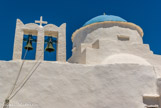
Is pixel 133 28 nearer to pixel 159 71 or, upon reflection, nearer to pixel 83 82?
pixel 159 71

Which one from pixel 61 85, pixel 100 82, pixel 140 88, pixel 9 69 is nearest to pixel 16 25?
pixel 9 69

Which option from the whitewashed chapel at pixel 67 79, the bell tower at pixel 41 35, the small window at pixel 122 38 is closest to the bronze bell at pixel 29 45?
the whitewashed chapel at pixel 67 79

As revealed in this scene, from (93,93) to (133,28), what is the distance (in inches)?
192

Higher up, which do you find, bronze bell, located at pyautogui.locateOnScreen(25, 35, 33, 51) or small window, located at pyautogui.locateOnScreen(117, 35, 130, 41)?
small window, located at pyautogui.locateOnScreen(117, 35, 130, 41)

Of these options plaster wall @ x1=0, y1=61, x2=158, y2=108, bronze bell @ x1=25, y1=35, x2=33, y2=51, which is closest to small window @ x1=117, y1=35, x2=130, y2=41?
plaster wall @ x1=0, y1=61, x2=158, y2=108

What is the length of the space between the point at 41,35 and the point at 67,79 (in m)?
2.01

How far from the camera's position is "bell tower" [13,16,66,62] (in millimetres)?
7537

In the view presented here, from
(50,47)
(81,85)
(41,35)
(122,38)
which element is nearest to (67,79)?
(81,85)

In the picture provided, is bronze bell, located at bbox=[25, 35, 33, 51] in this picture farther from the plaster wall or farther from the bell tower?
the plaster wall

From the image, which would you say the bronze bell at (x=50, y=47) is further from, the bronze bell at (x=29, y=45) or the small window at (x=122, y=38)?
the small window at (x=122, y=38)

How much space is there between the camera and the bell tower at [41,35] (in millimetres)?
7537

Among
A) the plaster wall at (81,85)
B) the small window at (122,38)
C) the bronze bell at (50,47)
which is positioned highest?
the small window at (122,38)

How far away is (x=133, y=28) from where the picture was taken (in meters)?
10.6

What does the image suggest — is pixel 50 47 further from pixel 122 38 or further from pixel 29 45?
pixel 122 38
